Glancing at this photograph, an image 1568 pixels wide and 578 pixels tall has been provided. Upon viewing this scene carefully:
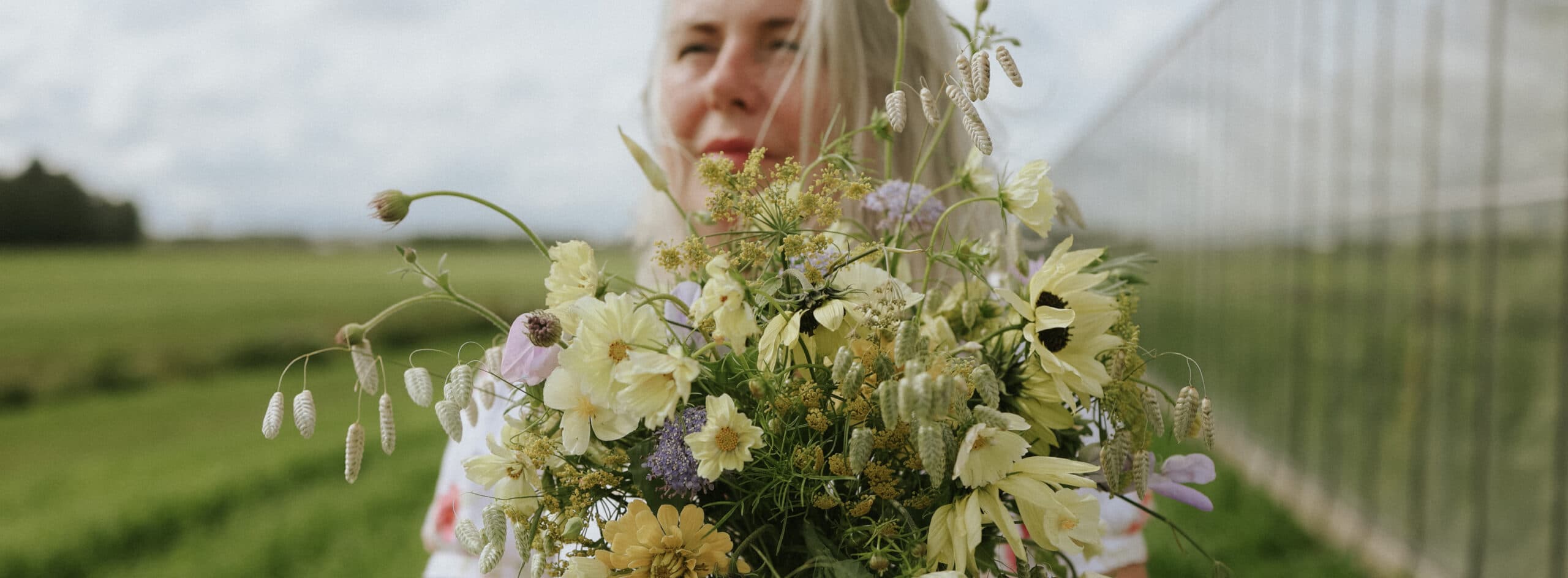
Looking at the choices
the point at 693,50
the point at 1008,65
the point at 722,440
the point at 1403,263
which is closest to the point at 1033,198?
the point at 1008,65

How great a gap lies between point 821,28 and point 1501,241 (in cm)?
314

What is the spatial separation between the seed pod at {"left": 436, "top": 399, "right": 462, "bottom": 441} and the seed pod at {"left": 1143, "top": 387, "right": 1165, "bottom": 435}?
0.51 m

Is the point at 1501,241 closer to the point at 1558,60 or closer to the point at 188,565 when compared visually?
the point at 1558,60

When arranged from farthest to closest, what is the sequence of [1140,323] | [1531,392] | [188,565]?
1. [188,565]
2. [1531,392]
3. [1140,323]

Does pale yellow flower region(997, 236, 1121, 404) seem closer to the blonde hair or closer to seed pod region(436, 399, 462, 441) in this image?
seed pod region(436, 399, 462, 441)

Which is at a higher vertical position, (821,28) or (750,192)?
(821,28)

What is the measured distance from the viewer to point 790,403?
73cm

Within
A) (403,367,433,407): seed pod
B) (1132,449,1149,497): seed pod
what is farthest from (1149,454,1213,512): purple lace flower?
(403,367,433,407): seed pod

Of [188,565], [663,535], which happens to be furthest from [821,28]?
Answer: [188,565]

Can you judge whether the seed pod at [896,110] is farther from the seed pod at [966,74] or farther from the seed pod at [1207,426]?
the seed pod at [1207,426]

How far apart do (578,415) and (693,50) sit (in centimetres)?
97

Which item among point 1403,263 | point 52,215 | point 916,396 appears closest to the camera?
point 916,396

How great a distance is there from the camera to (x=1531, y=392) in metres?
3.27

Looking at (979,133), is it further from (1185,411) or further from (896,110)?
(1185,411)
